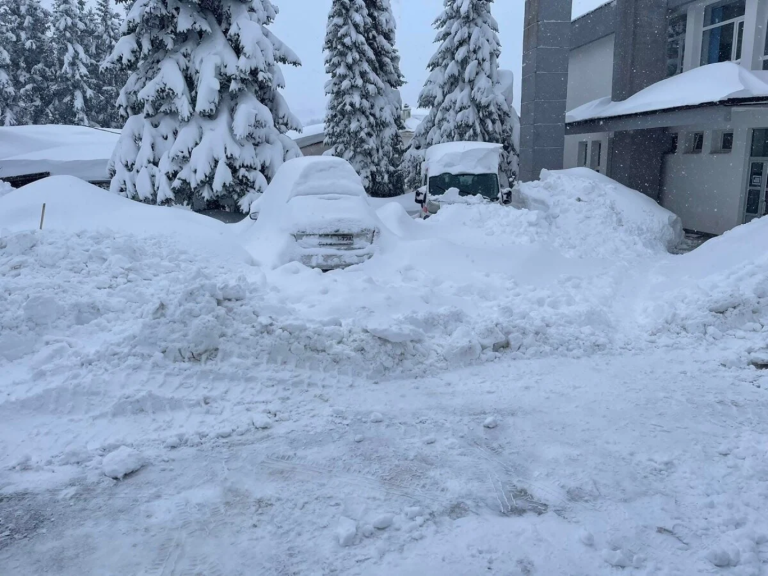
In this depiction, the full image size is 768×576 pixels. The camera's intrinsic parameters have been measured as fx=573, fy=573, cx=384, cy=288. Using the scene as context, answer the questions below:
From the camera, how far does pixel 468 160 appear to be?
15.5m

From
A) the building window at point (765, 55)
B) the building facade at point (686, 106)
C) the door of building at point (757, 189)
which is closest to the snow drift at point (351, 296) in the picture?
the door of building at point (757, 189)

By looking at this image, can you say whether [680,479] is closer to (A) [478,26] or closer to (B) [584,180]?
(B) [584,180]

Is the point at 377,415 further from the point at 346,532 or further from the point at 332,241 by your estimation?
the point at 332,241

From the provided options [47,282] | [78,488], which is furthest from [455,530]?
[47,282]

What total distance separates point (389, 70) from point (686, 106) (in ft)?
51.7

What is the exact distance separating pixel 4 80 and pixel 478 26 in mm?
27199

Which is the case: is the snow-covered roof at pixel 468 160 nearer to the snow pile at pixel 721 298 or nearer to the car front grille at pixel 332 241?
the car front grille at pixel 332 241

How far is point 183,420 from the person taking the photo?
4699 millimetres

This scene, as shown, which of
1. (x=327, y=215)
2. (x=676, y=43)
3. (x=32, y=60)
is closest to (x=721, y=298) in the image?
(x=327, y=215)

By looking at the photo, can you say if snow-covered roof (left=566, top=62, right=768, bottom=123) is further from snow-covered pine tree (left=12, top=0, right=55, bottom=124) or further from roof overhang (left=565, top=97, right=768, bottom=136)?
snow-covered pine tree (left=12, top=0, right=55, bottom=124)

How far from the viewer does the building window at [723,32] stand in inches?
661

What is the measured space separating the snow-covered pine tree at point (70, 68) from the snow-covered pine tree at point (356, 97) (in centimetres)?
1931

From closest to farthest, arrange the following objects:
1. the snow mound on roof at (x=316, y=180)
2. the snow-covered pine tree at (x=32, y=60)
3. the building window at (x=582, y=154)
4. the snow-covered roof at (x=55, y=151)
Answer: the snow mound on roof at (x=316, y=180) < the snow-covered roof at (x=55, y=151) < the building window at (x=582, y=154) < the snow-covered pine tree at (x=32, y=60)

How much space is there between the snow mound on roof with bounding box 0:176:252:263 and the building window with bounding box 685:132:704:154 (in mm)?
15178
